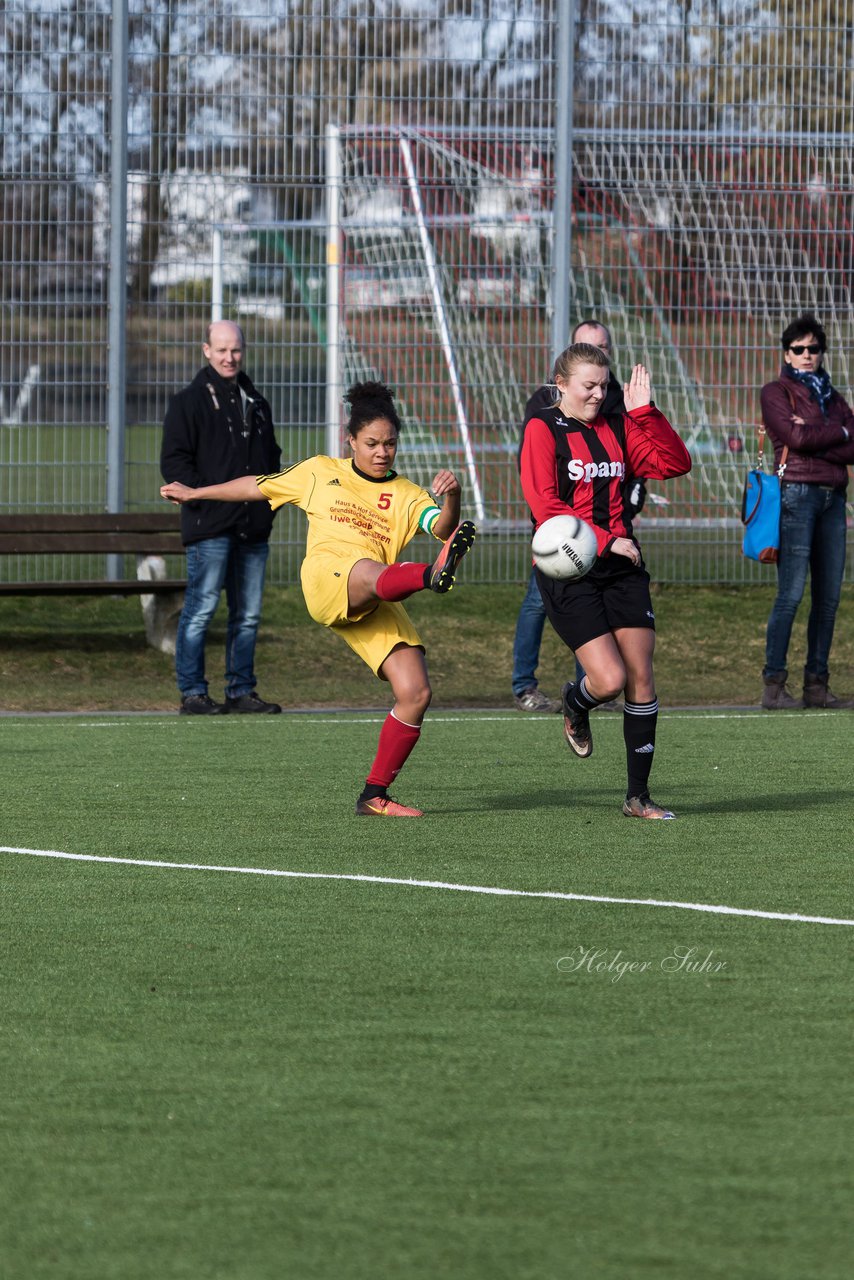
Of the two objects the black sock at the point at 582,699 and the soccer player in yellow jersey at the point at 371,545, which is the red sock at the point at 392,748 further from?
the black sock at the point at 582,699

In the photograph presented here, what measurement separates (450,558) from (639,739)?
112 cm

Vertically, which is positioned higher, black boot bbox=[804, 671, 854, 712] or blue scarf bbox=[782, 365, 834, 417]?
blue scarf bbox=[782, 365, 834, 417]

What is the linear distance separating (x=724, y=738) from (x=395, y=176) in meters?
6.02

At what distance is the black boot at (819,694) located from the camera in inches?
470

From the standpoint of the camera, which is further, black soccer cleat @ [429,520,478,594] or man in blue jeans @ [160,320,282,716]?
man in blue jeans @ [160,320,282,716]

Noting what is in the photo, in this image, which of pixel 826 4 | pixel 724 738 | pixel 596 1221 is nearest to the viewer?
pixel 596 1221

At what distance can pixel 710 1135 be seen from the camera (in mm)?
3920

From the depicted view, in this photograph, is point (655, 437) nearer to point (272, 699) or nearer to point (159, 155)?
point (272, 699)

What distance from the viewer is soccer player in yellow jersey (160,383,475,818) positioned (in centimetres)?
772

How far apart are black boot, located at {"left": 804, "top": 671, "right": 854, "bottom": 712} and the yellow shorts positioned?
14.8 ft

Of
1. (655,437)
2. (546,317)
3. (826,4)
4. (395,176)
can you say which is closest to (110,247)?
(395,176)

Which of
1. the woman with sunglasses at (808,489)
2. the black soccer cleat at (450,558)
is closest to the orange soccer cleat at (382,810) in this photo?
the black soccer cleat at (450,558)

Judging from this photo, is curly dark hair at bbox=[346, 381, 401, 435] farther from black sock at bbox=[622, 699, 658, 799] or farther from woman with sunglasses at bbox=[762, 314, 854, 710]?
woman with sunglasses at bbox=[762, 314, 854, 710]

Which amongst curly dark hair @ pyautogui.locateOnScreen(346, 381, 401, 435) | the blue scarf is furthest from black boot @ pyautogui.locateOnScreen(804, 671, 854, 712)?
curly dark hair @ pyautogui.locateOnScreen(346, 381, 401, 435)
